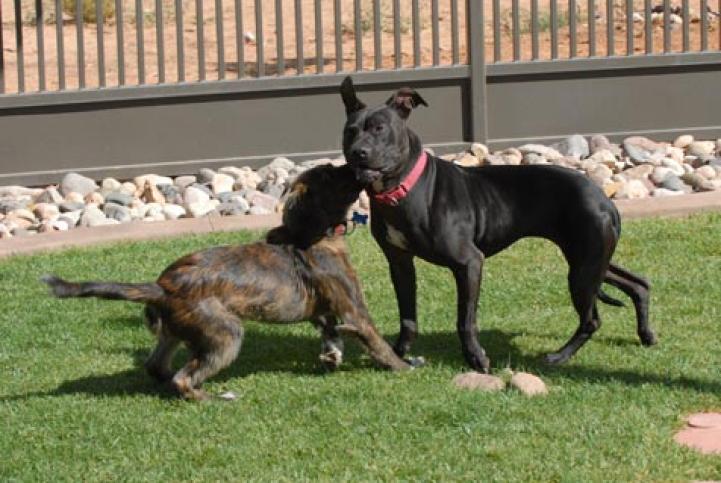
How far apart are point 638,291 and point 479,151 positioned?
4906mm

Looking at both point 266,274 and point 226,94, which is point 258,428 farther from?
point 226,94

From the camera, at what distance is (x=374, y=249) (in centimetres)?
1108

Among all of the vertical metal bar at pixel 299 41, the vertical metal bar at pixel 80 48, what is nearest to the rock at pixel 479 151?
the vertical metal bar at pixel 299 41

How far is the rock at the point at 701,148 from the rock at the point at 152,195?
4.56m

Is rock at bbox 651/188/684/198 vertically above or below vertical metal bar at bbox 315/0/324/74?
below

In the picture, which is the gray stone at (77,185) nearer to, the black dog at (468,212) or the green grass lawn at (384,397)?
the green grass lawn at (384,397)

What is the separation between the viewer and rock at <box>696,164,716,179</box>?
12812 millimetres

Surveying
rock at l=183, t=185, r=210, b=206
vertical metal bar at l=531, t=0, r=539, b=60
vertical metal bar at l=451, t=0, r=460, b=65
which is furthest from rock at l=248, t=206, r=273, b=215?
vertical metal bar at l=531, t=0, r=539, b=60

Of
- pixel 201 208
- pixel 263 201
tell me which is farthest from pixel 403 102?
pixel 201 208

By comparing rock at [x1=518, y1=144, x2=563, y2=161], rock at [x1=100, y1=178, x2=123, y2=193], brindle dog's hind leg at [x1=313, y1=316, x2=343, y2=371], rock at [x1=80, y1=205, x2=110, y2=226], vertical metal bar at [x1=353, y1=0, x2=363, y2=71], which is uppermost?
vertical metal bar at [x1=353, y1=0, x2=363, y2=71]

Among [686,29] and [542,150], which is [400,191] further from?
[686,29]

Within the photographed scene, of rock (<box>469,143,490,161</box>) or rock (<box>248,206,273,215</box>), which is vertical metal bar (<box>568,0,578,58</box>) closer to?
rock (<box>469,143,490,161</box>)

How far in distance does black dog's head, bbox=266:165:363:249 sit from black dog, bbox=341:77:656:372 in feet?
0.42

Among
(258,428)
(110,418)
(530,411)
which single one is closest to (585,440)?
(530,411)
